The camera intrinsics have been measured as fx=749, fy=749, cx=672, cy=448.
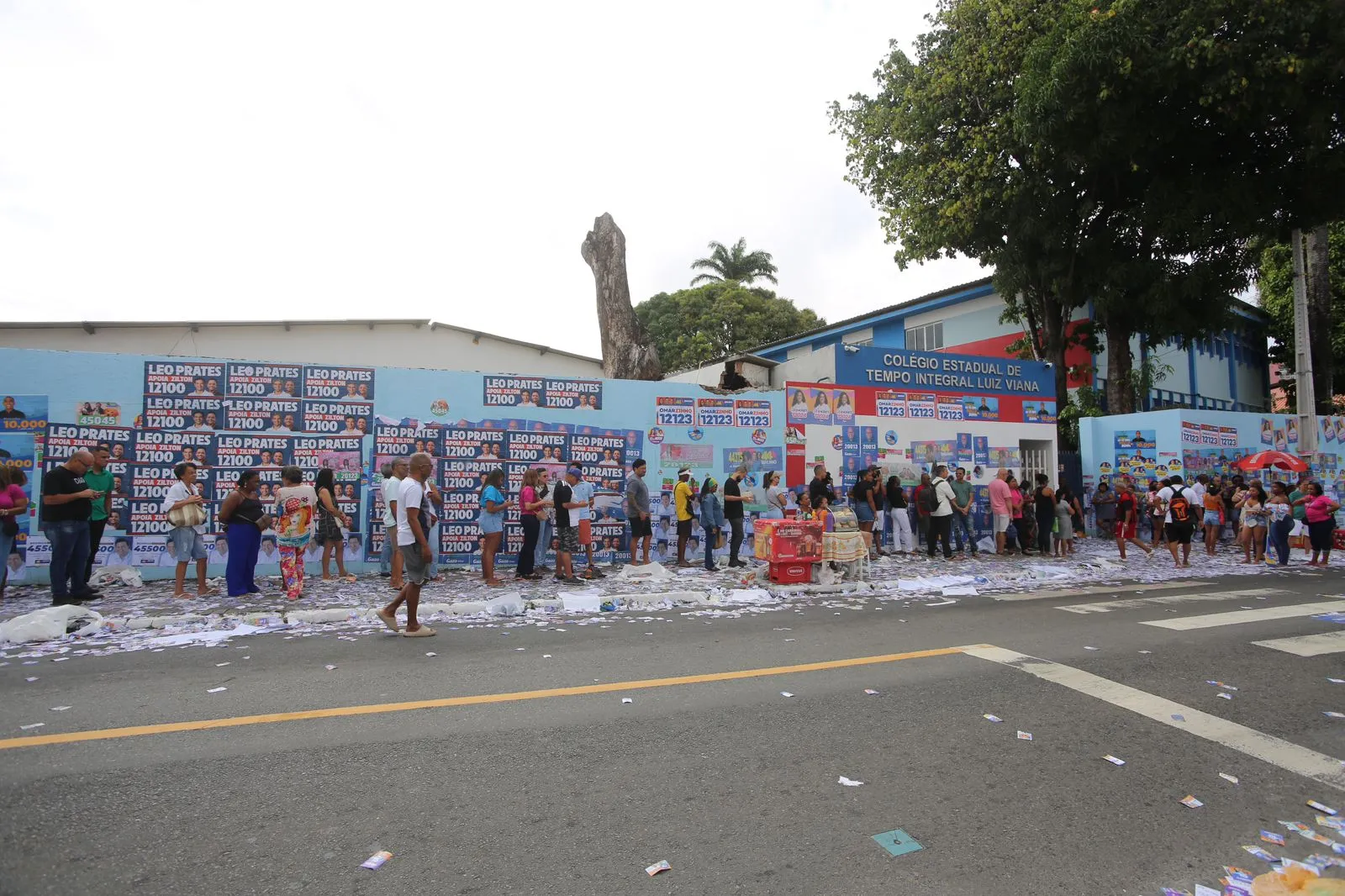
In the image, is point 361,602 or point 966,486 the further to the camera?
point 966,486

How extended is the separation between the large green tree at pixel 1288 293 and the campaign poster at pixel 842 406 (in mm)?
20068

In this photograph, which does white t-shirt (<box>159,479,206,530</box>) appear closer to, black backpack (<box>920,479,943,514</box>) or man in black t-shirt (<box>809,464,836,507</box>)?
man in black t-shirt (<box>809,464,836,507</box>)

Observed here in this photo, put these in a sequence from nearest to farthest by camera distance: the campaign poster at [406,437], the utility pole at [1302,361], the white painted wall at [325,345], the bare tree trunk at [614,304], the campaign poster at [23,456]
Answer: the campaign poster at [23,456]
the campaign poster at [406,437]
the bare tree trunk at [614,304]
the utility pole at [1302,361]
the white painted wall at [325,345]

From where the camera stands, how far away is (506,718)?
4.73 m

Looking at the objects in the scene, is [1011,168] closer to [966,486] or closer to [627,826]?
[966,486]

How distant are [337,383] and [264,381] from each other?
106 cm

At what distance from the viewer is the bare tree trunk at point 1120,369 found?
72.7ft

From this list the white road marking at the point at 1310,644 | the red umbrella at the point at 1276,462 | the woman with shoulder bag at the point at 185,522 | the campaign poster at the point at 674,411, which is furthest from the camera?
the red umbrella at the point at 1276,462

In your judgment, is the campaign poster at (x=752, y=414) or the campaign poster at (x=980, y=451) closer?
the campaign poster at (x=752, y=414)

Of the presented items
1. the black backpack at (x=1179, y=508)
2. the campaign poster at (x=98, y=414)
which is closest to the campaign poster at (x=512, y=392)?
the campaign poster at (x=98, y=414)

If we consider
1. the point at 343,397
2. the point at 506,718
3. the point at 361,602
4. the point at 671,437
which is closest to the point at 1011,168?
the point at 671,437

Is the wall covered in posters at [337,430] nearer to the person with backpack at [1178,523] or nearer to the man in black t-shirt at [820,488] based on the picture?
the man in black t-shirt at [820,488]

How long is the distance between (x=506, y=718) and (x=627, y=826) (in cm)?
163

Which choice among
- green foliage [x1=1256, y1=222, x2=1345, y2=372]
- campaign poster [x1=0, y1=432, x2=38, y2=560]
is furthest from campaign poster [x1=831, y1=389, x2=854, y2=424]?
green foliage [x1=1256, y1=222, x2=1345, y2=372]
